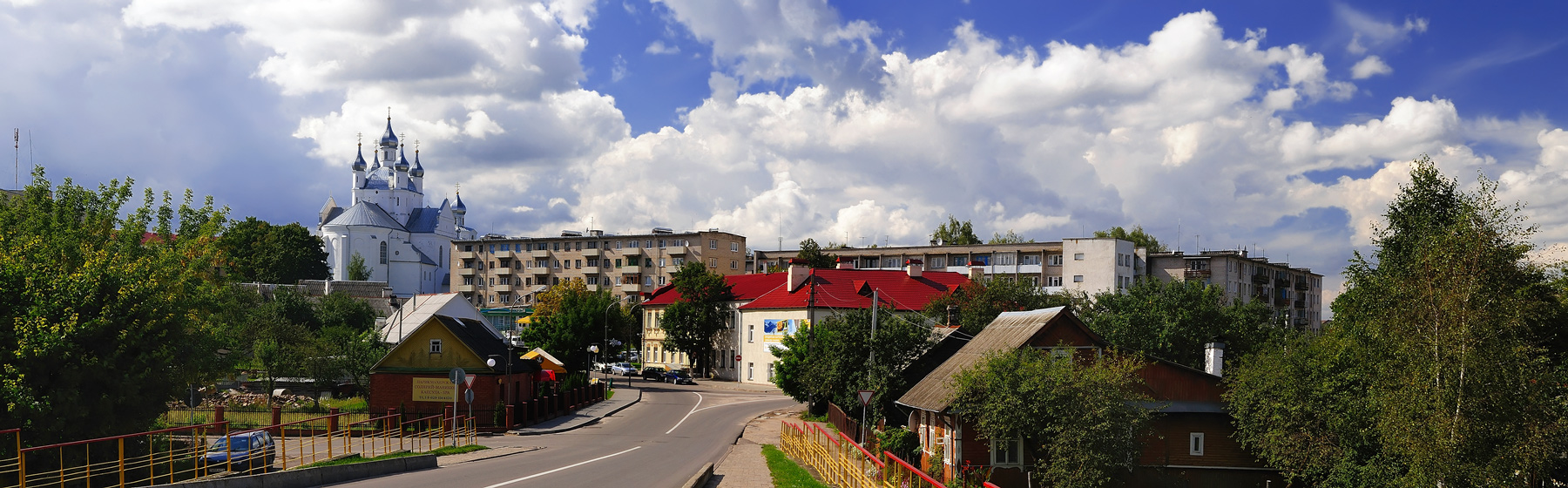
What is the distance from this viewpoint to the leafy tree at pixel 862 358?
3672 cm

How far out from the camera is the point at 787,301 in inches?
2852

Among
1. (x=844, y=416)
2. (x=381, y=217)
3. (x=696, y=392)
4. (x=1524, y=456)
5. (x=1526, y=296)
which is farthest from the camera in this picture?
(x=381, y=217)

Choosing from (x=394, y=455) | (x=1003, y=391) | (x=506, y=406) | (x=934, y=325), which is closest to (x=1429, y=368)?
(x=1003, y=391)

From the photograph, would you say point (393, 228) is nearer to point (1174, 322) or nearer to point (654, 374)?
point (654, 374)

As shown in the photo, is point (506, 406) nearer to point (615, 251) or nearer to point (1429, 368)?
point (1429, 368)

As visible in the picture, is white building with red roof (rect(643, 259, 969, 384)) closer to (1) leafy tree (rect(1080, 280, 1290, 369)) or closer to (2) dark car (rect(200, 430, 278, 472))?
(1) leafy tree (rect(1080, 280, 1290, 369))

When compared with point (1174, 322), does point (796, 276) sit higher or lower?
higher

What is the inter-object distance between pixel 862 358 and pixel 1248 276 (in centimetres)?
8586

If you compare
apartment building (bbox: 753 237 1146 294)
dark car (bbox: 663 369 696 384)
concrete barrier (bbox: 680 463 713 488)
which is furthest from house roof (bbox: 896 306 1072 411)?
apartment building (bbox: 753 237 1146 294)

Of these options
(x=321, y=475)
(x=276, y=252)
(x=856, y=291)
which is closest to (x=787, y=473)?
(x=321, y=475)

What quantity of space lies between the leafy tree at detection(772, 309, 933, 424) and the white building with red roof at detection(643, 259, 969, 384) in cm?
2507

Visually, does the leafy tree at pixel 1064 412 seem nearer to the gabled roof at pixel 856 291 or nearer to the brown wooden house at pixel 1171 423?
the brown wooden house at pixel 1171 423

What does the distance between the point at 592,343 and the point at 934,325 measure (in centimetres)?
3342

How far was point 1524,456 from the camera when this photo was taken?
26.6 m
